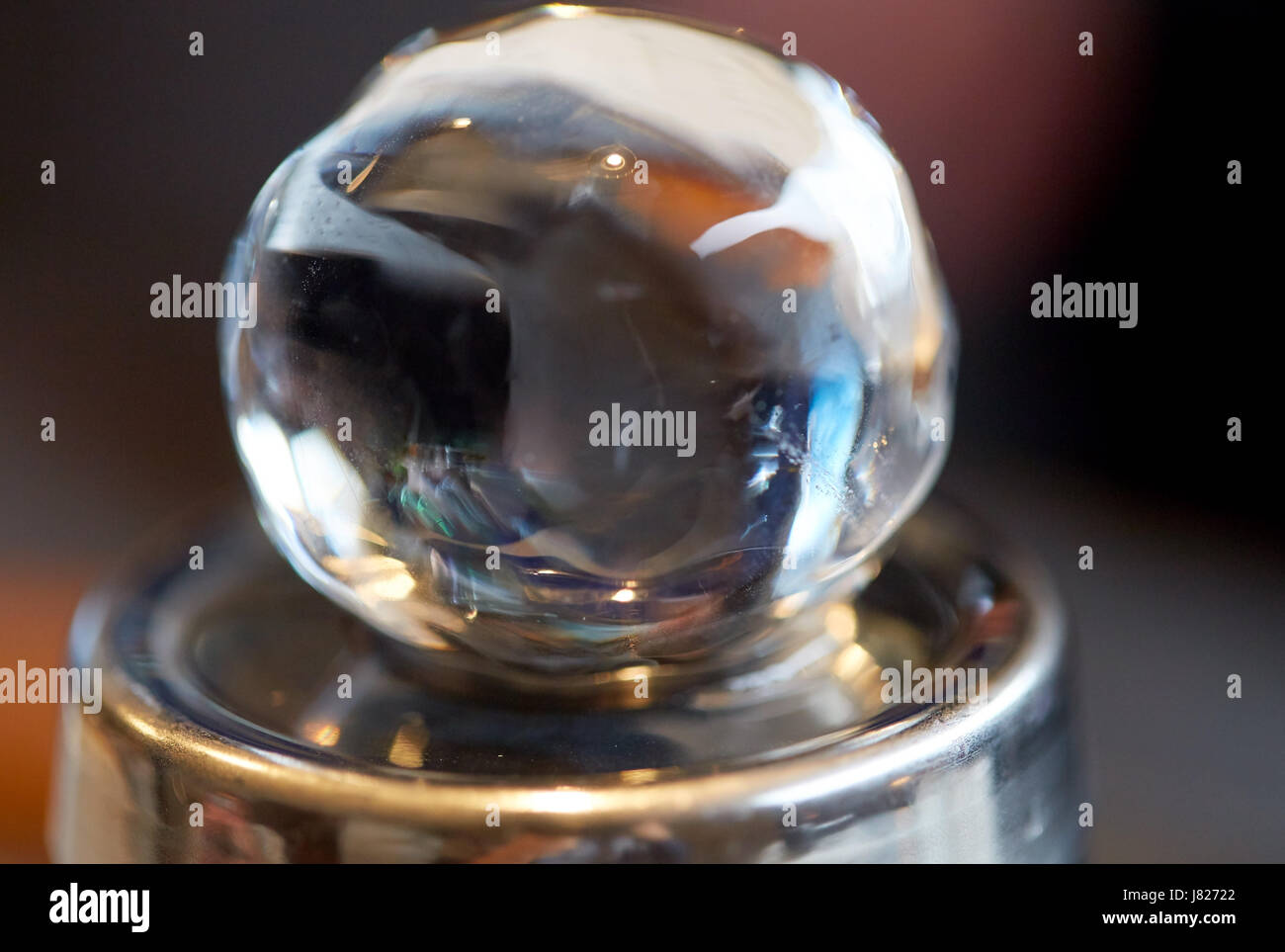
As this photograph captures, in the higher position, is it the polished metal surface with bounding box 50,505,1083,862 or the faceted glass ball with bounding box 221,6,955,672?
the faceted glass ball with bounding box 221,6,955,672

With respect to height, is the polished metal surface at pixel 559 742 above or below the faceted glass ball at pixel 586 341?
below

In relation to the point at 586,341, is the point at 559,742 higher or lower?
lower

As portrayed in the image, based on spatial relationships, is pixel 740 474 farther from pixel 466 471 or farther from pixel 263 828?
pixel 263 828
